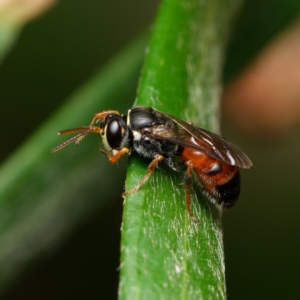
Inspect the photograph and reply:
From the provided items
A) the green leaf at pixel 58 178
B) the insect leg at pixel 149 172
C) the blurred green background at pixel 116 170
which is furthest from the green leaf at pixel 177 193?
the blurred green background at pixel 116 170

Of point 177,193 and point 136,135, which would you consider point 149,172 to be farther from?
point 136,135

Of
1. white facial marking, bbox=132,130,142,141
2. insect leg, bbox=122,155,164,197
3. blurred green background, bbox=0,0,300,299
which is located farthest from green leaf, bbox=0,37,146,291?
insect leg, bbox=122,155,164,197

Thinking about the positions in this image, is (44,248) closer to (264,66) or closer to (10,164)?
(10,164)

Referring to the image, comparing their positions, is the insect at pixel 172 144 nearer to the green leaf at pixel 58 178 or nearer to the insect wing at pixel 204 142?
the insect wing at pixel 204 142

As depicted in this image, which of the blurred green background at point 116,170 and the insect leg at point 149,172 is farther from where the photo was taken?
the blurred green background at point 116,170

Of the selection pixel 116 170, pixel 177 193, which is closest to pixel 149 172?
pixel 177 193

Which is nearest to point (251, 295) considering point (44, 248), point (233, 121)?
point (233, 121)

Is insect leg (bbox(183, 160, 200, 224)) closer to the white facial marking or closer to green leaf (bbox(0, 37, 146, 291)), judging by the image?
the white facial marking
